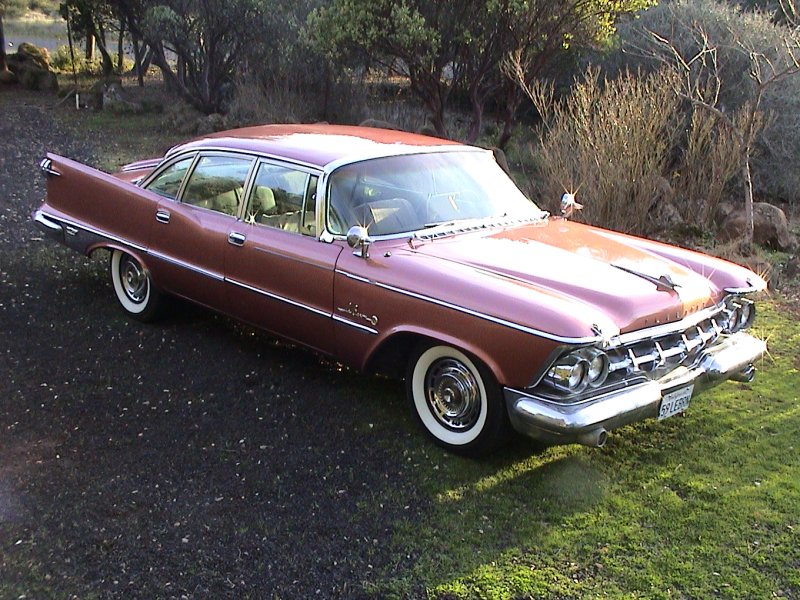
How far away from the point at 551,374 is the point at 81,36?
72.9 feet

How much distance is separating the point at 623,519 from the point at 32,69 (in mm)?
22379

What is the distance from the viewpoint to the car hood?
3863 mm

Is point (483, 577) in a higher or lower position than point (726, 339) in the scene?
lower

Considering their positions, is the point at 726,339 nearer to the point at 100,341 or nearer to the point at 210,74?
the point at 100,341

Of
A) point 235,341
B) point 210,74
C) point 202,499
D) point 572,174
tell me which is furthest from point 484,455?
point 210,74

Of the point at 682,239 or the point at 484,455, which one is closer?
the point at 484,455

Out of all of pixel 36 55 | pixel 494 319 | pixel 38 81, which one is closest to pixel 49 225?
pixel 494 319

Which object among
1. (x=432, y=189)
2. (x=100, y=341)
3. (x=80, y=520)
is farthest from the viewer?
(x=100, y=341)

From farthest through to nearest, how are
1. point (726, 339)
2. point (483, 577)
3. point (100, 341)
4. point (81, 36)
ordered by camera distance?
1. point (81, 36)
2. point (100, 341)
3. point (726, 339)
4. point (483, 577)

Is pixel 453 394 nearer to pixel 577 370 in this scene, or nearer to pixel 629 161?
pixel 577 370

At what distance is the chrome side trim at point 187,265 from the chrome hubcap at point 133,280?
0.37m

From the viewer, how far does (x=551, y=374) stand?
3.68 meters

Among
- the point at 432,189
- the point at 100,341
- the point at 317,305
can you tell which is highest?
the point at 432,189

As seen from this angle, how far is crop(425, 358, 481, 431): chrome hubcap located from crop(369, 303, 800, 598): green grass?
21cm
